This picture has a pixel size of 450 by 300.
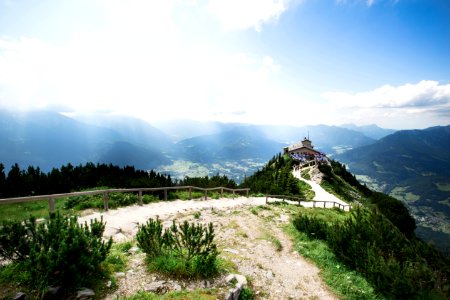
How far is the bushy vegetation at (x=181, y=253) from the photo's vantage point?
6430mm

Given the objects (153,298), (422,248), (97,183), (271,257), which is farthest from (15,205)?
(422,248)

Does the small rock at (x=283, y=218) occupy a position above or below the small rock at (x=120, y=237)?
below

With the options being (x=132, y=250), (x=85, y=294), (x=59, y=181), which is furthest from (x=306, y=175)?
(x=85, y=294)

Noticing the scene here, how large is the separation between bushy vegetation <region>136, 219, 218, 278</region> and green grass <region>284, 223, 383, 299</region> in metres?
4.14

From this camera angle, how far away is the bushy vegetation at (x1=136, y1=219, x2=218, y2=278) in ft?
21.1

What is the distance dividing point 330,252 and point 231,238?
417cm

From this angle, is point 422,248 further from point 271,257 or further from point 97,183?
point 97,183

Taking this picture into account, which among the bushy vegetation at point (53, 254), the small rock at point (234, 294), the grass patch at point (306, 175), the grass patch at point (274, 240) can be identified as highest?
the bushy vegetation at point (53, 254)

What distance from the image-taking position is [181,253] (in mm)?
6754

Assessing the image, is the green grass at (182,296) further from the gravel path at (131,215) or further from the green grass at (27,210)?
the green grass at (27,210)

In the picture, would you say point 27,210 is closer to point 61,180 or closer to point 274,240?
point 61,180

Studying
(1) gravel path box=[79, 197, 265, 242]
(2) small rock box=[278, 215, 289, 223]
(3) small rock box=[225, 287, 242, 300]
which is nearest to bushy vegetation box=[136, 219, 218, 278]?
(3) small rock box=[225, 287, 242, 300]

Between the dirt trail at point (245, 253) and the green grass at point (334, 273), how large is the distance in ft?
1.09

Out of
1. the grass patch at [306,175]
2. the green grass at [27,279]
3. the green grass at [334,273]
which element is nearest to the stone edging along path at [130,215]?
the green grass at [27,279]
